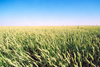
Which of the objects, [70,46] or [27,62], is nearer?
[27,62]

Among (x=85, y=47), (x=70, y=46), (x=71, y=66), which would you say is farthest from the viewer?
(x=70, y=46)

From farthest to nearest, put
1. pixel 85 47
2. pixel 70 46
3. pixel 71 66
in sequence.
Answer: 1. pixel 70 46
2. pixel 85 47
3. pixel 71 66

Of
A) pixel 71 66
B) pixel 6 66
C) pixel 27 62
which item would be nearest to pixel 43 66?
pixel 27 62

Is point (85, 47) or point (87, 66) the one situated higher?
point (85, 47)

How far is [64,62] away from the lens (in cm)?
61

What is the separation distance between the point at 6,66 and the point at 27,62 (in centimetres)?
22

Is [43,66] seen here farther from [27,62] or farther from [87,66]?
[87,66]

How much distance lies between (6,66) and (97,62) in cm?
100

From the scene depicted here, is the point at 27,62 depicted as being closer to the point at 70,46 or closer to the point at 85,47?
the point at 70,46

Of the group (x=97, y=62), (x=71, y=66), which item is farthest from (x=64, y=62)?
(x=97, y=62)

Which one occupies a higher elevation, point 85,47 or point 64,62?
point 85,47

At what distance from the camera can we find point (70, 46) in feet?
2.96

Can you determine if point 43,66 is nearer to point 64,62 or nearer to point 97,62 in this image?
point 64,62

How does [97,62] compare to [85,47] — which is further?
[85,47]
